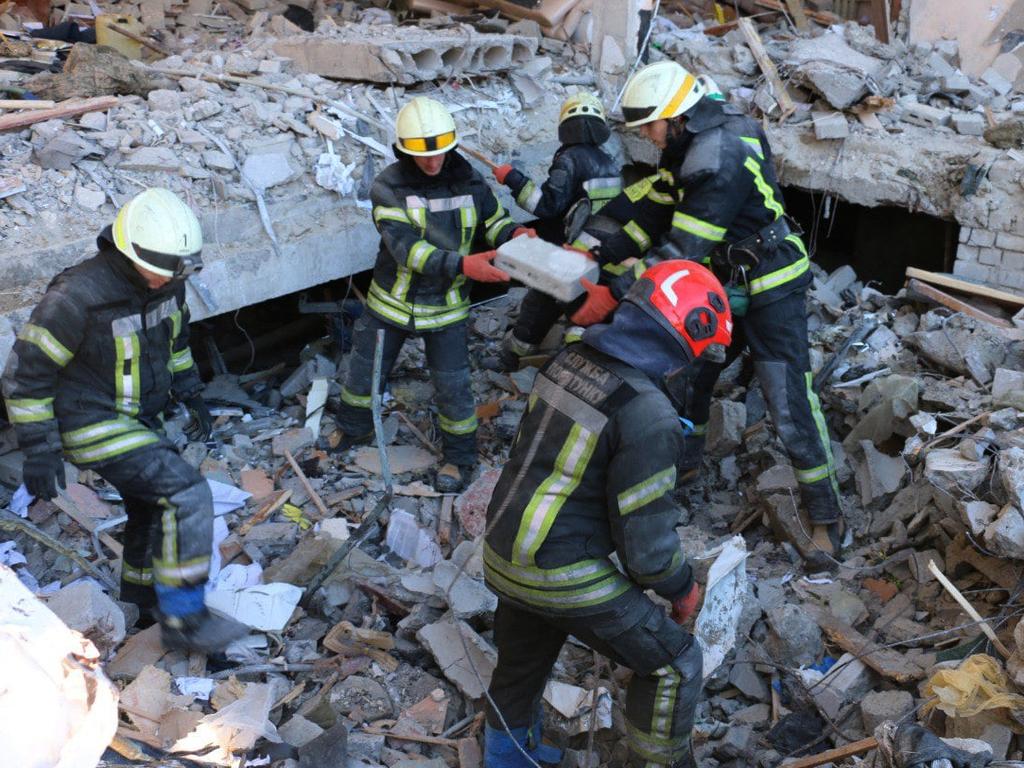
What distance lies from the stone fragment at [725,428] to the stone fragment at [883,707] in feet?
7.35

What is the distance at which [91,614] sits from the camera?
4531mm

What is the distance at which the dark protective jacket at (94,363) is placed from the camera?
4.22m

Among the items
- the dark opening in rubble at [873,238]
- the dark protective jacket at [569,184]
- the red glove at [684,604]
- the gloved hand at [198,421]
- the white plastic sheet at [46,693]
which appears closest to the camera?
the white plastic sheet at [46,693]

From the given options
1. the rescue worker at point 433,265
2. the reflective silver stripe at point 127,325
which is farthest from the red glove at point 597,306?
the reflective silver stripe at point 127,325

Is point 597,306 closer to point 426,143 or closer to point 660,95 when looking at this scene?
point 660,95

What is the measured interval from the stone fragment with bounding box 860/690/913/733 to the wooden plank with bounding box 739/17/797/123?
213 inches

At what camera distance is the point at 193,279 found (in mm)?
6406

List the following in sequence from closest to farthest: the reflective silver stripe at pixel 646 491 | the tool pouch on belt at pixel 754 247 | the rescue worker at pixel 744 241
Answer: the reflective silver stripe at pixel 646 491 < the rescue worker at pixel 744 241 < the tool pouch on belt at pixel 754 247

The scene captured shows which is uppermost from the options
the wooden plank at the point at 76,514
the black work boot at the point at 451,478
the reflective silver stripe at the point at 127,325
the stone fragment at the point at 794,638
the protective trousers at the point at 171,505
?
the reflective silver stripe at the point at 127,325

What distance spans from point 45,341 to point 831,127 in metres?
6.11

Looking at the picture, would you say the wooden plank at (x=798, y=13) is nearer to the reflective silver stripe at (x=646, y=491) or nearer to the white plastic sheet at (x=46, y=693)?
the reflective silver stripe at (x=646, y=491)

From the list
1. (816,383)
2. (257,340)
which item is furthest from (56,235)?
(816,383)

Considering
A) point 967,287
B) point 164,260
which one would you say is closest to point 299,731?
point 164,260

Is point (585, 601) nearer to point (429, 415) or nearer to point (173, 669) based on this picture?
point (173, 669)
